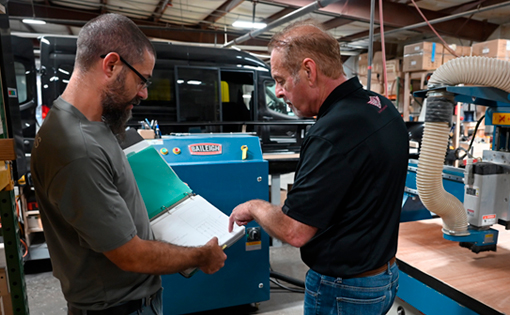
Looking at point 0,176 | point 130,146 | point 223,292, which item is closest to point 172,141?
point 130,146

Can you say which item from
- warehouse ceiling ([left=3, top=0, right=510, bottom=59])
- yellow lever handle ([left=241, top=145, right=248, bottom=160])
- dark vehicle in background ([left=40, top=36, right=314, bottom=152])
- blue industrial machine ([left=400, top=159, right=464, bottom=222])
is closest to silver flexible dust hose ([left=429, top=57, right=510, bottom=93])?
blue industrial machine ([left=400, top=159, right=464, bottom=222])

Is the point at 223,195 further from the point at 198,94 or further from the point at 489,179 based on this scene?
the point at 198,94

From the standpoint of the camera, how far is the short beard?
1.06 metres

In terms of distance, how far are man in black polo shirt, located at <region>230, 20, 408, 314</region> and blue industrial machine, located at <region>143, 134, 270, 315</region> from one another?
109 centimetres

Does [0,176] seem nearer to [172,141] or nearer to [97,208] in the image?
[97,208]

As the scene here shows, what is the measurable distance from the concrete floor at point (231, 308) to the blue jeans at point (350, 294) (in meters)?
1.66

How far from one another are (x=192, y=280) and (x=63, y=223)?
151 centimetres

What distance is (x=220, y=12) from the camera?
7.63 meters

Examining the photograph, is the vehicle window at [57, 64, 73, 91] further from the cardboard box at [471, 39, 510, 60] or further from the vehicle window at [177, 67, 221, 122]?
the cardboard box at [471, 39, 510, 60]

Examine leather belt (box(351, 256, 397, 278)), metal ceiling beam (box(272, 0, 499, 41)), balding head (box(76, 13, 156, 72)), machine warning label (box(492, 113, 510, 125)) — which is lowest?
leather belt (box(351, 256, 397, 278))

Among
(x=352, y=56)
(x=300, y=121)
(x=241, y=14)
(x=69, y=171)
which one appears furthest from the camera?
(x=352, y=56)

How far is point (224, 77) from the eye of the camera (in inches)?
196

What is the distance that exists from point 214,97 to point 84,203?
412cm

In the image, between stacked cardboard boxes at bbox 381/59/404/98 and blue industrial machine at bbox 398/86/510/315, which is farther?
stacked cardboard boxes at bbox 381/59/404/98
